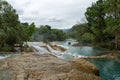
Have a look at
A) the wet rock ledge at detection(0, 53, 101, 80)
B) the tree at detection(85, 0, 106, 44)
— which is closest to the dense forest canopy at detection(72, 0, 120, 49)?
the tree at detection(85, 0, 106, 44)

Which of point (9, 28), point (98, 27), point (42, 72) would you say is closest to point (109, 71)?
point (42, 72)

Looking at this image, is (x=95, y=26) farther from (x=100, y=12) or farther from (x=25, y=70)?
(x=25, y=70)

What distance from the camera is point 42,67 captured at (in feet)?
42.9

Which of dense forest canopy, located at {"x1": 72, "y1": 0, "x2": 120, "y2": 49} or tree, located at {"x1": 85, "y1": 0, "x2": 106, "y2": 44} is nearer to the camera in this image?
dense forest canopy, located at {"x1": 72, "y1": 0, "x2": 120, "y2": 49}

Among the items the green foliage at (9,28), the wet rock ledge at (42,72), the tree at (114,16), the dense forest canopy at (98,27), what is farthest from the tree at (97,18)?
the wet rock ledge at (42,72)

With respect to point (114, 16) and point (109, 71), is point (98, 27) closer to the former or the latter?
point (114, 16)

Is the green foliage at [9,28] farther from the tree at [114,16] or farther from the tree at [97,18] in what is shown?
the tree at [97,18]

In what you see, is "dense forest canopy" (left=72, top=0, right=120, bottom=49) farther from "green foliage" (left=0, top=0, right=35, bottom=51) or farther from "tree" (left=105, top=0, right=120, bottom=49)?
"green foliage" (left=0, top=0, right=35, bottom=51)

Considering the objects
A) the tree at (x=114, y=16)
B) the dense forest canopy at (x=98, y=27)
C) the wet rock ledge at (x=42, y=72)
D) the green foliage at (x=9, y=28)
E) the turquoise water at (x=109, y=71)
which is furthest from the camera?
the dense forest canopy at (x=98, y=27)

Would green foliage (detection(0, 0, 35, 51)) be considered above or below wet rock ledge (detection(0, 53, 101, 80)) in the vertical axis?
above

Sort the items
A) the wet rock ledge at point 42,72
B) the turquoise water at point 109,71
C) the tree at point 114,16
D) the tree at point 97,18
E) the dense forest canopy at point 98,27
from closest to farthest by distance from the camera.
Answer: the wet rock ledge at point 42,72, the turquoise water at point 109,71, the tree at point 114,16, the dense forest canopy at point 98,27, the tree at point 97,18

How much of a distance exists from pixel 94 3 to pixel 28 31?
19.2 metres

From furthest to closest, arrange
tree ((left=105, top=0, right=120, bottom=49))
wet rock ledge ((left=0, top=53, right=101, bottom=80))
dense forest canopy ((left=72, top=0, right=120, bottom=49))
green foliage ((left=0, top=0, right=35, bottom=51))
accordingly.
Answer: dense forest canopy ((left=72, top=0, right=120, bottom=49)) < tree ((left=105, top=0, right=120, bottom=49)) < green foliage ((left=0, top=0, right=35, bottom=51)) < wet rock ledge ((left=0, top=53, right=101, bottom=80))

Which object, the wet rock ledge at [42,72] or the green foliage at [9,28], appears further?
the green foliage at [9,28]
